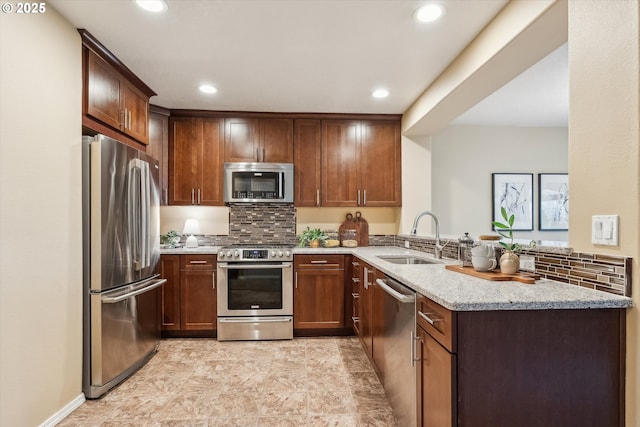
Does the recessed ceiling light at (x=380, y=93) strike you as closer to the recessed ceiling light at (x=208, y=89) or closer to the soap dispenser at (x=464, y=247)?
the recessed ceiling light at (x=208, y=89)

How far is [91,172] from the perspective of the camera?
2123mm

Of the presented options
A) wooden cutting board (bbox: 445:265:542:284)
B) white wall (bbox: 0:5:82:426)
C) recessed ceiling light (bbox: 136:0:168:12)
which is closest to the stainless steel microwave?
white wall (bbox: 0:5:82:426)

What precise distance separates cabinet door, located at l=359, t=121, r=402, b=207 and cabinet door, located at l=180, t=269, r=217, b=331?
6.33 ft

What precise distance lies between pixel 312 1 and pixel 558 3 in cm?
118

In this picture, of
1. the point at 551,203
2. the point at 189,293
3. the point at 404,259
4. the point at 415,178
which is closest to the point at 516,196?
the point at 551,203

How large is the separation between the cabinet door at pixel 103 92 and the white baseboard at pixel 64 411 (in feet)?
6.19

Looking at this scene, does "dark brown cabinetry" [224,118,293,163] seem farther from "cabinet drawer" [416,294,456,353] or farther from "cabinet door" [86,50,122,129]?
"cabinet drawer" [416,294,456,353]

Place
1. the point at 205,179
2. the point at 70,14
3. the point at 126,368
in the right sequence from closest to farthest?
the point at 70,14, the point at 126,368, the point at 205,179

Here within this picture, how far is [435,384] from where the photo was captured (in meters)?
1.26

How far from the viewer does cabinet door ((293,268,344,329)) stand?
3299mm

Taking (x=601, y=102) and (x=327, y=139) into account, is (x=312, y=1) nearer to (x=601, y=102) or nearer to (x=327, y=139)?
(x=601, y=102)

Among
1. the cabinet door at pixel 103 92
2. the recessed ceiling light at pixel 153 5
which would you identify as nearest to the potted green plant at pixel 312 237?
the cabinet door at pixel 103 92

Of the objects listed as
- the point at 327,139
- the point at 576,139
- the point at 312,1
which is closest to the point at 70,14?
the point at 312,1

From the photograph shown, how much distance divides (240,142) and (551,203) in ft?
13.7
